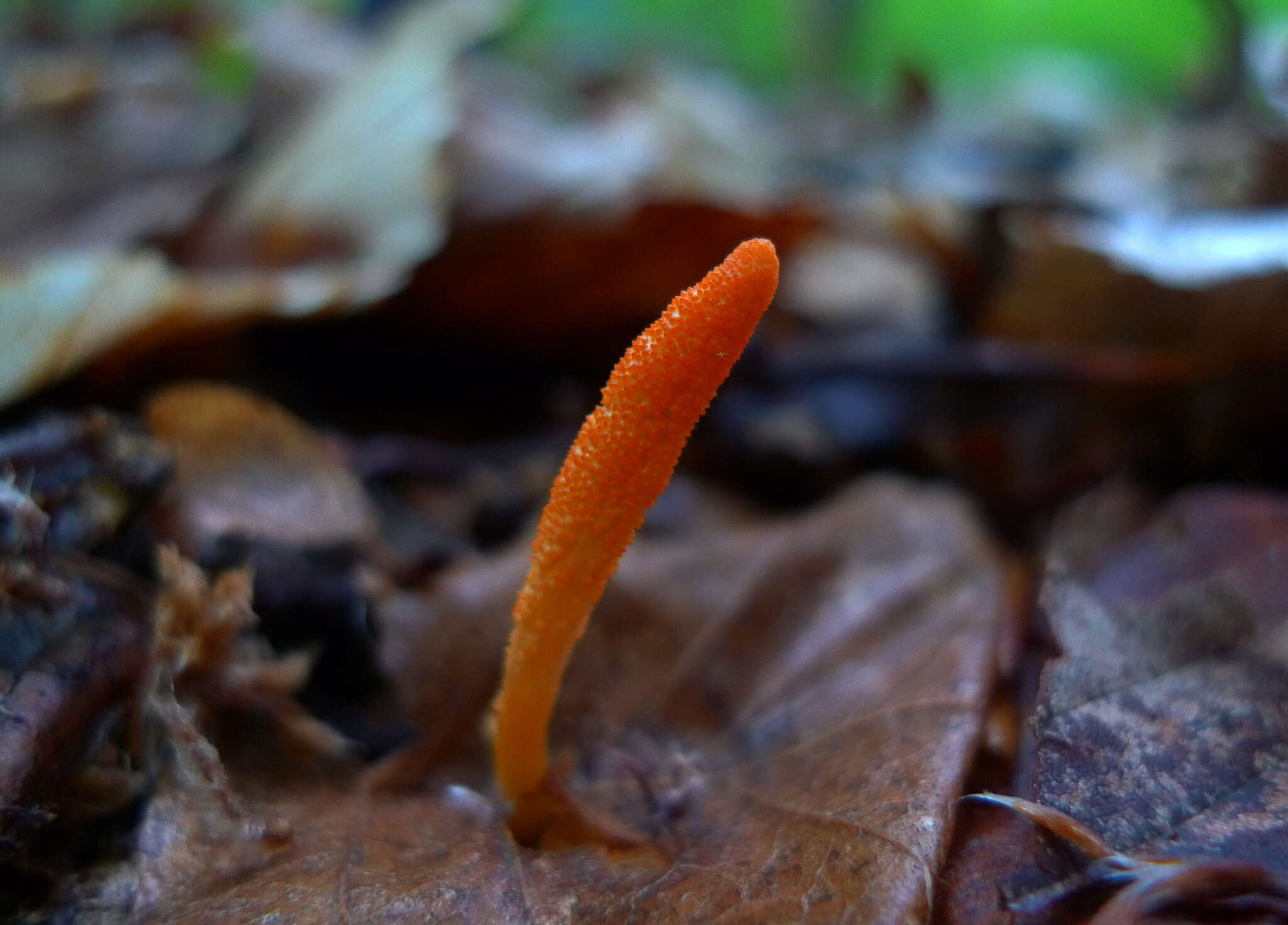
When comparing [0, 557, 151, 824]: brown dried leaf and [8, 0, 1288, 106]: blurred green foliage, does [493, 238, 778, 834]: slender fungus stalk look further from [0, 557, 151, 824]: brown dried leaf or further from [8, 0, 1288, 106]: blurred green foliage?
[8, 0, 1288, 106]: blurred green foliage

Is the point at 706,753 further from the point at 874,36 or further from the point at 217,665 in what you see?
the point at 874,36

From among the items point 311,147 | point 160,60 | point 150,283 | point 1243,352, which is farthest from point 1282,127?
point 160,60

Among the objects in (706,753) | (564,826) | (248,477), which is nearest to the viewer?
(564,826)

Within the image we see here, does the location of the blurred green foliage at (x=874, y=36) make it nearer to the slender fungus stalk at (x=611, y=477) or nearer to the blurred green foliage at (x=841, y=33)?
the blurred green foliage at (x=841, y=33)

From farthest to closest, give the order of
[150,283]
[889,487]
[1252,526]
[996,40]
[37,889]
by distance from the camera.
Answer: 1. [996,40]
2. [889,487]
3. [150,283]
4. [1252,526]
5. [37,889]

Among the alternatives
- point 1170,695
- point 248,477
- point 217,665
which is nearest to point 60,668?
point 217,665

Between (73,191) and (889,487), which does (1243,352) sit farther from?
(73,191)

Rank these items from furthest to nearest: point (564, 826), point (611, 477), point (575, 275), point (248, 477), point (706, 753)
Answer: point (575, 275)
point (248, 477)
point (706, 753)
point (564, 826)
point (611, 477)
